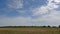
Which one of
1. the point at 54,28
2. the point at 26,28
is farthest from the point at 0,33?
the point at 54,28

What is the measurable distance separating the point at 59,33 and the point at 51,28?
307 cm

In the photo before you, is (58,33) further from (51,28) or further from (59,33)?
(51,28)

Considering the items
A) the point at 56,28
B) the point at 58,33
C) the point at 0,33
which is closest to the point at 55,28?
the point at 56,28

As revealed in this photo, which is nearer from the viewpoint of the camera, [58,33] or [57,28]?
[58,33]

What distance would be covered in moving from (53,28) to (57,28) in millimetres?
401

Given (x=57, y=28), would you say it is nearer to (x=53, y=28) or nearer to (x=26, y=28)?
(x=53, y=28)

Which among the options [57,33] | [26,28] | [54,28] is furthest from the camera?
[26,28]

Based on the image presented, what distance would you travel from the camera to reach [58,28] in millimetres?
16266

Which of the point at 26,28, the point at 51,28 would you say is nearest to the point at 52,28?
the point at 51,28

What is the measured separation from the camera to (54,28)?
635 inches

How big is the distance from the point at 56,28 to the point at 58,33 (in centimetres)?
255

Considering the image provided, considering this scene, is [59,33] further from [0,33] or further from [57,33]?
[0,33]

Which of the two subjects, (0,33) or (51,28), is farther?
(51,28)

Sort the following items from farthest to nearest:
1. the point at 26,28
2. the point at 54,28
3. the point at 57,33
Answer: the point at 26,28, the point at 54,28, the point at 57,33
